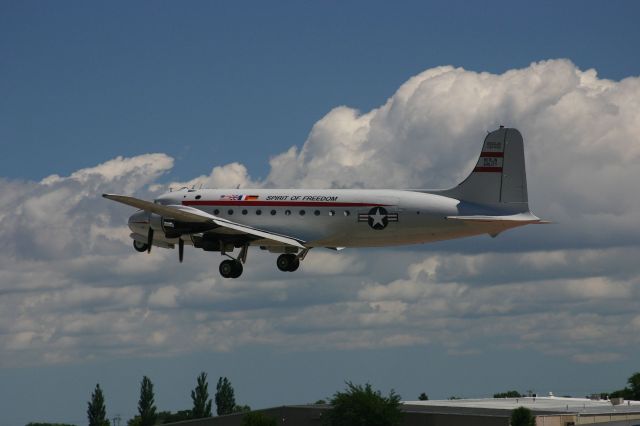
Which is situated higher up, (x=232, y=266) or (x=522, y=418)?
(x=232, y=266)

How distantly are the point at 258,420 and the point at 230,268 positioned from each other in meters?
51.4

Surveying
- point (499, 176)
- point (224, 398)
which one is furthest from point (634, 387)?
point (499, 176)

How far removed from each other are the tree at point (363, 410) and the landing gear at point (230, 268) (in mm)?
45498

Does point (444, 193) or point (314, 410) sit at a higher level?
point (444, 193)

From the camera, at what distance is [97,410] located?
184500 millimetres

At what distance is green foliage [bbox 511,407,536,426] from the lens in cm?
10112

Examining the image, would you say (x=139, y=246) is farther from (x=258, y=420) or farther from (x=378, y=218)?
(x=258, y=420)

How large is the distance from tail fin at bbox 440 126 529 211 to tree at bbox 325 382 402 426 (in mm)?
48537

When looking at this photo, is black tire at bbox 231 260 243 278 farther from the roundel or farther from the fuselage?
the roundel

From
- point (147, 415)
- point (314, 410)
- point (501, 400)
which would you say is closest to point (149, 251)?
point (314, 410)

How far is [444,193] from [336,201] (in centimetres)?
656

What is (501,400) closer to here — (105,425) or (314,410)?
(314,410)

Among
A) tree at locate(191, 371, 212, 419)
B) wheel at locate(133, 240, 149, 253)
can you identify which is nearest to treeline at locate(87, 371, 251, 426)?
tree at locate(191, 371, 212, 419)

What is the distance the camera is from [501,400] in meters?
130
